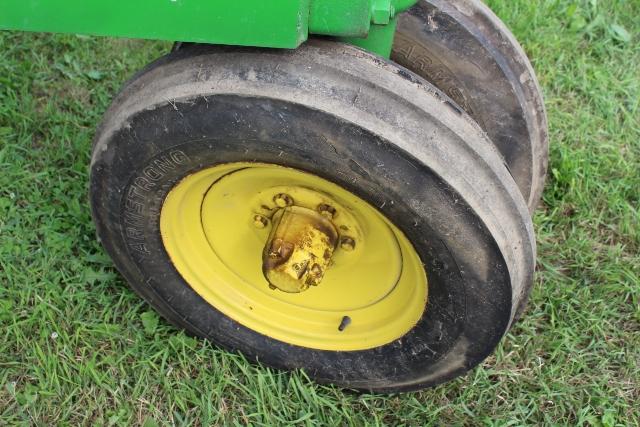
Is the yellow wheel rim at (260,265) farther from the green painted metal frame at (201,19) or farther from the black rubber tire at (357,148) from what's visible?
the green painted metal frame at (201,19)

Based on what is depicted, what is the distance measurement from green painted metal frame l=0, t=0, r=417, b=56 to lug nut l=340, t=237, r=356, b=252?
0.58m

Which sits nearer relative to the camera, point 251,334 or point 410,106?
point 410,106

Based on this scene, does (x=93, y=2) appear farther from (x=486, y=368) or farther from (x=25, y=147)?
(x=486, y=368)

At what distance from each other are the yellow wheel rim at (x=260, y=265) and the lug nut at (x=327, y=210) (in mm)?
14

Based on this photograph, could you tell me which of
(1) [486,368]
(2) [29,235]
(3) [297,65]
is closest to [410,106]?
(3) [297,65]

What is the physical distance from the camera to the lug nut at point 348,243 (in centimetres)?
198

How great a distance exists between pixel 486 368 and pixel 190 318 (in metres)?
0.88

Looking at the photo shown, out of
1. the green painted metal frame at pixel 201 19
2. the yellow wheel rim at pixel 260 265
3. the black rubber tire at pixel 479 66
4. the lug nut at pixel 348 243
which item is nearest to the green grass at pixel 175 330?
the yellow wheel rim at pixel 260 265

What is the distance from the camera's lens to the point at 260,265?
82.4 inches

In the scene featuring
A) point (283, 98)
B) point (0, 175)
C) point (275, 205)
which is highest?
point (283, 98)

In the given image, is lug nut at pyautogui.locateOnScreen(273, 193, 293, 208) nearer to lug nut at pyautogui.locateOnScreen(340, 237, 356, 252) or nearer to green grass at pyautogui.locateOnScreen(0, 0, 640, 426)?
lug nut at pyautogui.locateOnScreen(340, 237, 356, 252)

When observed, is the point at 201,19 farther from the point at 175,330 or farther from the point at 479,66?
the point at 175,330

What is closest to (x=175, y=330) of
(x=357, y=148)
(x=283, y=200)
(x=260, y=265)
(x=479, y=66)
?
(x=260, y=265)

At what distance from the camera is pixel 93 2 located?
1.53 m
